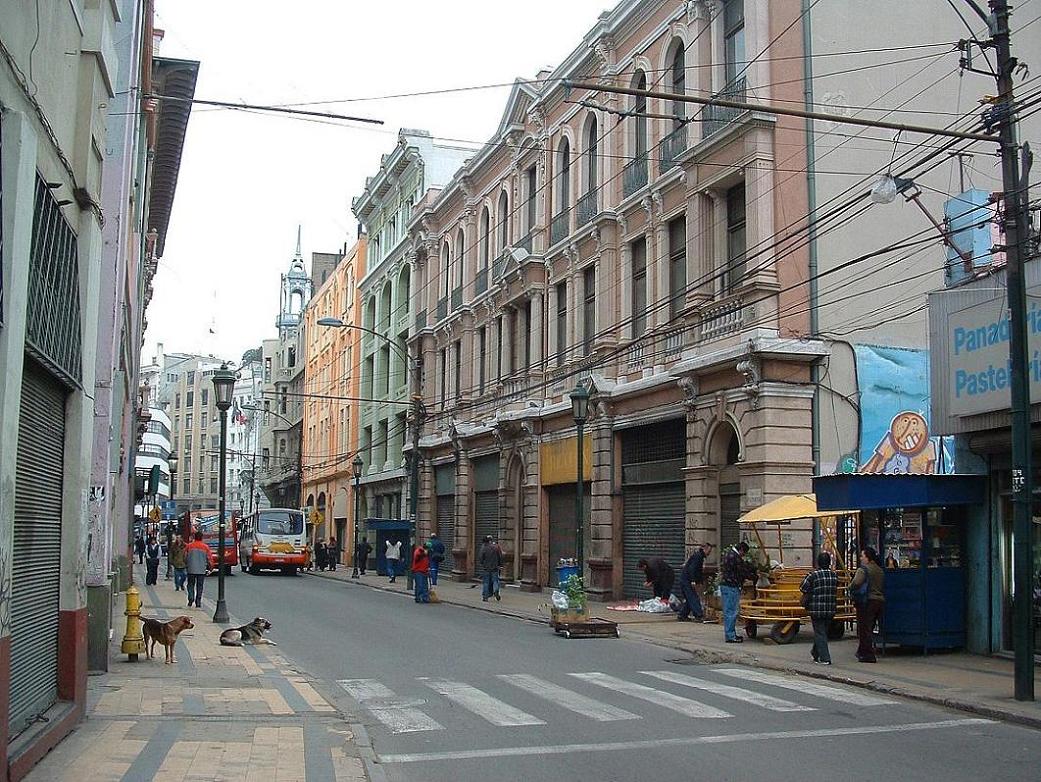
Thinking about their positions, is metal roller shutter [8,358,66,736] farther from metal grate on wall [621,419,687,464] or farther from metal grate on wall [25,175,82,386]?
metal grate on wall [621,419,687,464]

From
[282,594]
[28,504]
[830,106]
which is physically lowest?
[282,594]

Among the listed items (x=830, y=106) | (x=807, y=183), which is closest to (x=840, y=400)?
(x=807, y=183)

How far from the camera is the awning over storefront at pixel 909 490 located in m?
16.7

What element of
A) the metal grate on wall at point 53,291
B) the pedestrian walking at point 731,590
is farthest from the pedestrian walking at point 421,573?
the metal grate on wall at point 53,291

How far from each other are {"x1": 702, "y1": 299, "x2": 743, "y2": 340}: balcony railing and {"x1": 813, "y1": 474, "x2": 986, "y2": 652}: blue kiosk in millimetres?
7089

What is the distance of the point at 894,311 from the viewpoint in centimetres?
2409

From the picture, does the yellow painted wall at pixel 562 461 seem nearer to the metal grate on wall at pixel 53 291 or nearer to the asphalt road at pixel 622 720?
the asphalt road at pixel 622 720

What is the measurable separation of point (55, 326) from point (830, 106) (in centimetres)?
1853

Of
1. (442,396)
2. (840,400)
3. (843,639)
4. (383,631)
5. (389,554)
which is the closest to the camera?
(843,639)

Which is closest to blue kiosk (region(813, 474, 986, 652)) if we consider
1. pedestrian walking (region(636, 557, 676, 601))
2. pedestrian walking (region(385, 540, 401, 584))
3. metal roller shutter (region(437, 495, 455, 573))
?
pedestrian walking (region(636, 557, 676, 601))

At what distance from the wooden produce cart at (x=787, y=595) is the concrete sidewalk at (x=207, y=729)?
8102 mm

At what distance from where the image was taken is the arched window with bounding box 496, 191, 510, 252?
39.6 metres

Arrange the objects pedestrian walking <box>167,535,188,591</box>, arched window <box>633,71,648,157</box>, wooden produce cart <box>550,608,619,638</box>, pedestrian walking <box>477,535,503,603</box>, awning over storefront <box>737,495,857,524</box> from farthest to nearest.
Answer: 1. pedestrian walking <box>167,535,188,591</box>
2. pedestrian walking <box>477,535,503,603</box>
3. arched window <box>633,71,648,157</box>
4. wooden produce cart <box>550,608,619,638</box>
5. awning over storefront <box>737,495,857,524</box>

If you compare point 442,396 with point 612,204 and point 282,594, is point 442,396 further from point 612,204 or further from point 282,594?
point 612,204
